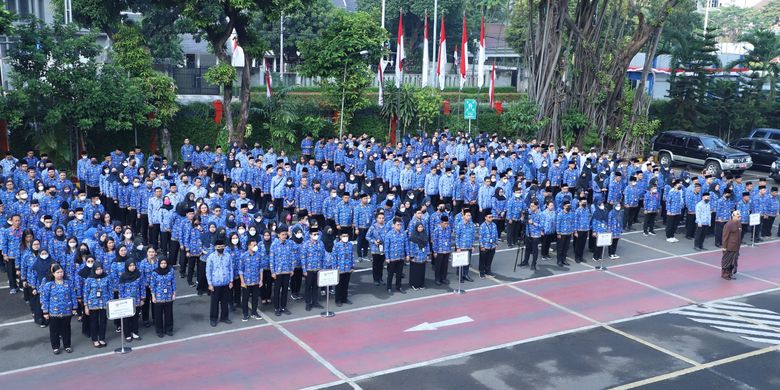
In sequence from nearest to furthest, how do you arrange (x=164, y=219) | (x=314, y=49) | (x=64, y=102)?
(x=164, y=219) → (x=64, y=102) → (x=314, y=49)

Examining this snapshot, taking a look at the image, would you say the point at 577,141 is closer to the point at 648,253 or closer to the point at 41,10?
the point at 648,253

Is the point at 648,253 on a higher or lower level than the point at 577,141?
lower

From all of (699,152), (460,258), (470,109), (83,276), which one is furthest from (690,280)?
(699,152)

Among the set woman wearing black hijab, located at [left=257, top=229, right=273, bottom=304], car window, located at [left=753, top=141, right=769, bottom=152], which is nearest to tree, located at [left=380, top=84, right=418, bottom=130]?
car window, located at [left=753, top=141, right=769, bottom=152]

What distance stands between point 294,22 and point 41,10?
18597 mm

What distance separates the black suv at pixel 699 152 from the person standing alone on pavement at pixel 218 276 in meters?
22.4

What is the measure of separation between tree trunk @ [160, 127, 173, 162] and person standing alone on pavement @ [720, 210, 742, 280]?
747 inches

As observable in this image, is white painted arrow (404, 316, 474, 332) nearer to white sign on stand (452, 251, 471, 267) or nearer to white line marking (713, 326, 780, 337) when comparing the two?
white sign on stand (452, 251, 471, 267)

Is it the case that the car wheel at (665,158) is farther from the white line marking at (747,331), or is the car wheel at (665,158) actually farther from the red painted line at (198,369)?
the red painted line at (198,369)

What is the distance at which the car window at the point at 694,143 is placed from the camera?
106 ft

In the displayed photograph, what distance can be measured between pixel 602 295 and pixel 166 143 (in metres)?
17.8

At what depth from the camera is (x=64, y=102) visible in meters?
23.7

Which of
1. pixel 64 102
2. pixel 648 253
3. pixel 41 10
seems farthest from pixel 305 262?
pixel 41 10

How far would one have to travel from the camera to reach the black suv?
3092 cm
